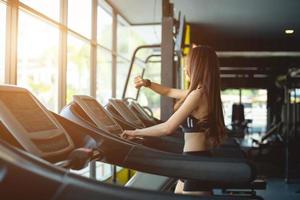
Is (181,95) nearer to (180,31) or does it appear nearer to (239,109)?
(180,31)

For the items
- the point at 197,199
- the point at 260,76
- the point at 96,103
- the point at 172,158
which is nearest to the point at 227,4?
the point at 96,103

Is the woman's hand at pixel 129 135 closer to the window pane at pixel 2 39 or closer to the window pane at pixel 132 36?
the window pane at pixel 2 39

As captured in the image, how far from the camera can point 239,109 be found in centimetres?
1331

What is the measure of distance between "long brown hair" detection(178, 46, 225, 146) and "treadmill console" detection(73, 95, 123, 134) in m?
0.56

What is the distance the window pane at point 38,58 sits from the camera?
4082 mm

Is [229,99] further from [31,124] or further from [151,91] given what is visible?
[31,124]

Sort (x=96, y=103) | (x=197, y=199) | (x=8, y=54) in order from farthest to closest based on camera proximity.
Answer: (x=8, y=54) → (x=96, y=103) → (x=197, y=199)

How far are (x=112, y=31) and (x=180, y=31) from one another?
3208 mm

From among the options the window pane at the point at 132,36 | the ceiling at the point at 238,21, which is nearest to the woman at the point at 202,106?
the ceiling at the point at 238,21

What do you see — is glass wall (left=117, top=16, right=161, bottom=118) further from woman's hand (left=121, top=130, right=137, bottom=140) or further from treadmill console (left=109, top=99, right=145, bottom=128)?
woman's hand (left=121, top=130, right=137, bottom=140)

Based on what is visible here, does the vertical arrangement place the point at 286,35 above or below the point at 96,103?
above

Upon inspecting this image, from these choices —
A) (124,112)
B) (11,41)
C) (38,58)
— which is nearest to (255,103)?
(38,58)

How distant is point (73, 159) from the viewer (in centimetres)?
147

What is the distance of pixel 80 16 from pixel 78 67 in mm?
712
